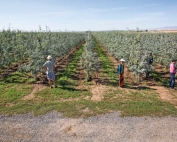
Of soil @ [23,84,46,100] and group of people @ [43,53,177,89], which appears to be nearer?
soil @ [23,84,46,100]

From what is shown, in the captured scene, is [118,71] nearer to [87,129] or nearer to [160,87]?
[160,87]

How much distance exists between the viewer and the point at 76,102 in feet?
36.1

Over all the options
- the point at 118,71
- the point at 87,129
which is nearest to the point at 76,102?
the point at 87,129

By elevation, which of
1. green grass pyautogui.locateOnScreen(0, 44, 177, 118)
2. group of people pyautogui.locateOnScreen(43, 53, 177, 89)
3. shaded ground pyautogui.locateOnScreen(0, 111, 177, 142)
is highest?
group of people pyautogui.locateOnScreen(43, 53, 177, 89)

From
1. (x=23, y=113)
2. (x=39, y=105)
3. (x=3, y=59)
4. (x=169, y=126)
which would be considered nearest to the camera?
(x=169, y=126)

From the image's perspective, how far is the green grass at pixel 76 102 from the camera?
32.7 ft

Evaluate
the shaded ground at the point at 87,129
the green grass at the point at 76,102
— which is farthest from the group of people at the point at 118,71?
the shaded ground at the point at 87,129

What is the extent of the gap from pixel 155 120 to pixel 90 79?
6889 millimetres

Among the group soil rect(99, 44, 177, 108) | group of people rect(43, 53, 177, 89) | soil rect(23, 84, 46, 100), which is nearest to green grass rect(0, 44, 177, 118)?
soil rect(23, 84, 46, 100)

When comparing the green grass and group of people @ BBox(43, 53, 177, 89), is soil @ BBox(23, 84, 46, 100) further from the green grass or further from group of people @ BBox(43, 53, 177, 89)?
group of people @ BBox(43, 53, 177, 89)

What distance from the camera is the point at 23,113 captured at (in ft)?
32.2

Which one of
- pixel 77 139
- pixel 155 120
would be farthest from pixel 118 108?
pixel 77 139

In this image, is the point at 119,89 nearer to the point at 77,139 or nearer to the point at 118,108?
the point at 118,108

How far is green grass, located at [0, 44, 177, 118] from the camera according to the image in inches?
392
